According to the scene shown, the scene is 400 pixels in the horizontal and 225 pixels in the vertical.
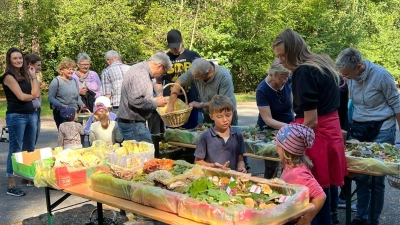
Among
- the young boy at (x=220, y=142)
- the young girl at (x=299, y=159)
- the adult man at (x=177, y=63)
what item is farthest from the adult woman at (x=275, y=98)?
the adult man at (x=177, y=63)

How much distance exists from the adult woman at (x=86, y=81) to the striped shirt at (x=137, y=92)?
10.2 ft

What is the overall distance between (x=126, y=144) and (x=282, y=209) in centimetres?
200

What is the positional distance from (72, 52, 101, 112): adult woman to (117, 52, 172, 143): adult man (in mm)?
3034

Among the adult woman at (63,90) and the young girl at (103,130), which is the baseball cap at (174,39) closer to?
the young girl at (103,130)

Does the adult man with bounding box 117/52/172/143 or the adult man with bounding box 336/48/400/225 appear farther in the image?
the adult man with bounding box 117/52/172/143

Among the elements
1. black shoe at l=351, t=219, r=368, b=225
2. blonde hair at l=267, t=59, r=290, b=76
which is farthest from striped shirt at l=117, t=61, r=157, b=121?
black shoe at l=351, t=219, r=368, b=225

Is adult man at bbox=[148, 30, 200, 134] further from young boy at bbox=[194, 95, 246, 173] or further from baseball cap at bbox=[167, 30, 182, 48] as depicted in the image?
young boy at bbox=[194, 95, 246, 173]

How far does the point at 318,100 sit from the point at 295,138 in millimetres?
483

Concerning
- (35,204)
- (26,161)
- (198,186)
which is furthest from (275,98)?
(35,204)

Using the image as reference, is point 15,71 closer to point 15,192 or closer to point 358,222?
point 15,192

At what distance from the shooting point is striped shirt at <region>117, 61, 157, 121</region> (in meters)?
4.48

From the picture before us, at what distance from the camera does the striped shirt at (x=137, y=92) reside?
4.48m

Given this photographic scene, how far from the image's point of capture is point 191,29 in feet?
64.8

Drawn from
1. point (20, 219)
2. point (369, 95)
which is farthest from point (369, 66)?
point (20, 219)
